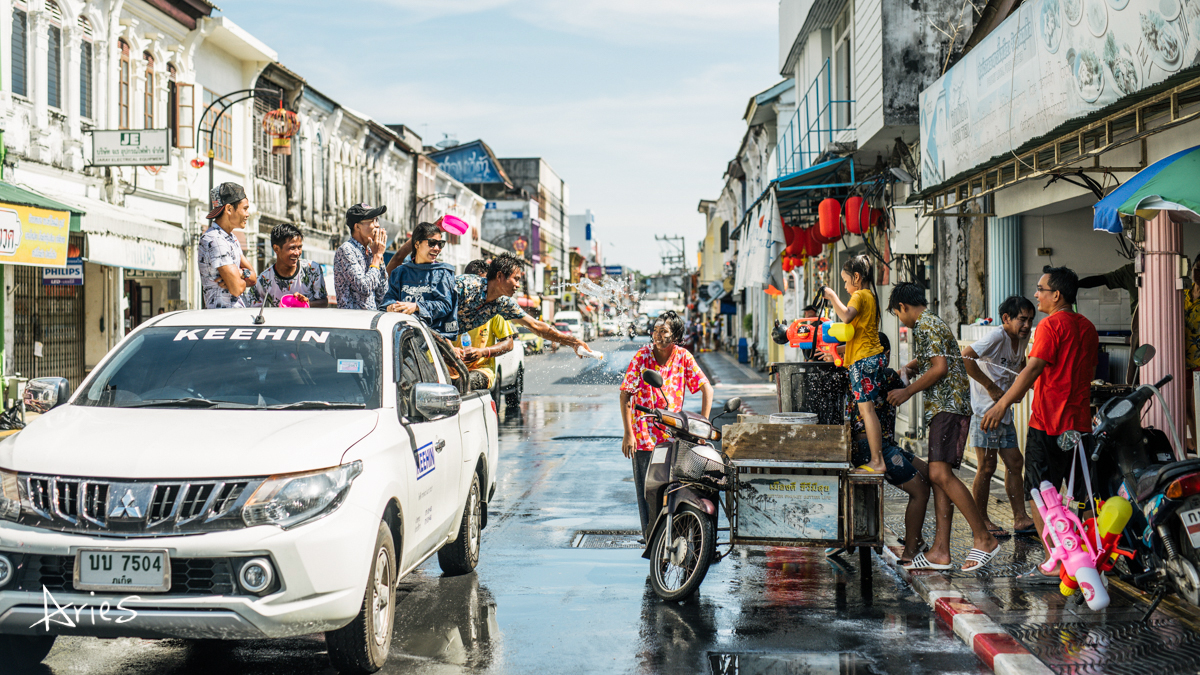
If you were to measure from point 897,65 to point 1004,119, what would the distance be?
14.6ft

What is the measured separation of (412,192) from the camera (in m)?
52.2

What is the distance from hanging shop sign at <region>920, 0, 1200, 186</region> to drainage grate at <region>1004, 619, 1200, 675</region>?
324 cm

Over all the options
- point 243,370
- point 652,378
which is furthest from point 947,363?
point 243,370

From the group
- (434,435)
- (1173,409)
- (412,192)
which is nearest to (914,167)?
(1173,409)

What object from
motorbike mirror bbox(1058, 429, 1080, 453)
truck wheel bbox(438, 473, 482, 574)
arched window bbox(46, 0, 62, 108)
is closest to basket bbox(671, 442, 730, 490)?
truck wheel bbox(438, 473, 482, 574)

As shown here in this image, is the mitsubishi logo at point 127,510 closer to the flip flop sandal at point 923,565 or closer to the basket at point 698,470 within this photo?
the basket at point 698,470

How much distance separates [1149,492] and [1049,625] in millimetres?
863

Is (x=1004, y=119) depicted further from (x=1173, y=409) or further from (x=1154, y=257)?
(x=1173, y=409)

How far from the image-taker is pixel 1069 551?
5.71 metres

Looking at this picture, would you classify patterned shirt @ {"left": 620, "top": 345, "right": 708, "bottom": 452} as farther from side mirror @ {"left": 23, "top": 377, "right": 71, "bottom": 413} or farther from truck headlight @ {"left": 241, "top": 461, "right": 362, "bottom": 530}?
side mirror @ {"left": 23, "top": 377, "right": 71, "bottom": 413}

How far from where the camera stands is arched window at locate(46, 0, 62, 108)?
1919cm

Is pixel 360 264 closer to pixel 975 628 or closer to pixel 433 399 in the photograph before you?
pixel 433 399

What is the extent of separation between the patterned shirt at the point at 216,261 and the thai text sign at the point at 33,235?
905cm

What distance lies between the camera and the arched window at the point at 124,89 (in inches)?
866
